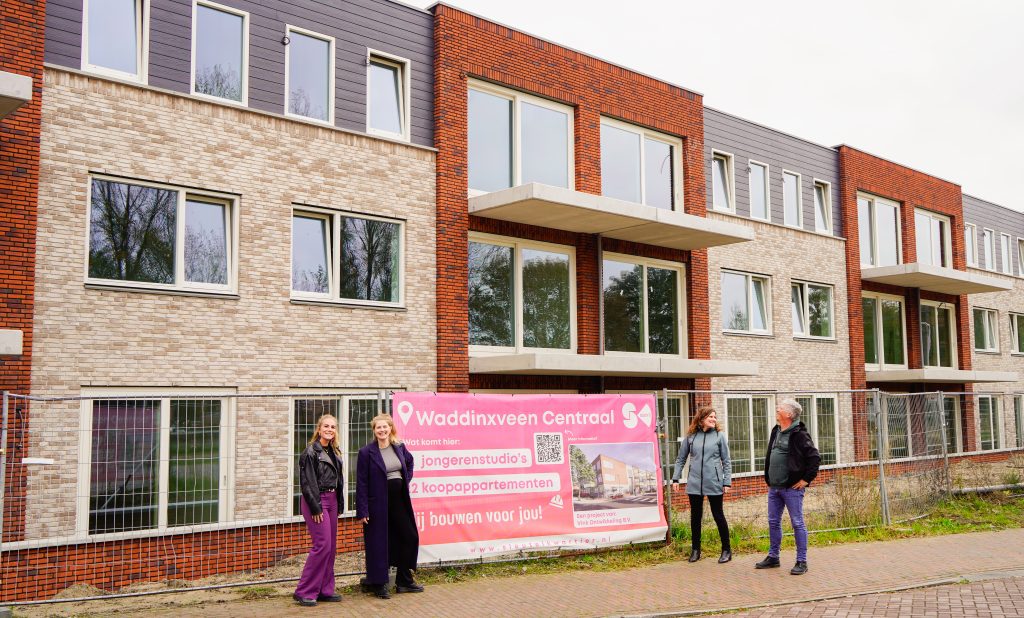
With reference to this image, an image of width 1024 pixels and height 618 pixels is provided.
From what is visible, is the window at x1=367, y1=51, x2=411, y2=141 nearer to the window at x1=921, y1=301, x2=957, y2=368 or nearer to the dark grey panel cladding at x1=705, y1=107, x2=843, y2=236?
the dark grey panel cladding at x1=705, y1=107, x2=843, y2=236

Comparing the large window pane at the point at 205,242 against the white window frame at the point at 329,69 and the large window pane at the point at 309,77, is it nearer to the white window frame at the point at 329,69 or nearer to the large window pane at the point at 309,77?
the white window frame at the point at 329,69

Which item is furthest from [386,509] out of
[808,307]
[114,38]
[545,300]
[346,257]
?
[808,307]

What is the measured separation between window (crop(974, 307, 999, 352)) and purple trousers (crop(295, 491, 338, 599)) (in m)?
27.5

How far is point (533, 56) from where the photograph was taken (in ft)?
56.8

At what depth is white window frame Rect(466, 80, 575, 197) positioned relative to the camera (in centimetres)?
1675

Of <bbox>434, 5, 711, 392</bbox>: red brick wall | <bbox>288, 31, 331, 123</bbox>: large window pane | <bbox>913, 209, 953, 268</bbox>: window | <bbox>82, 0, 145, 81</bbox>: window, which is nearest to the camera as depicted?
<bbox>82, 0, 145, 81</bbox>: window

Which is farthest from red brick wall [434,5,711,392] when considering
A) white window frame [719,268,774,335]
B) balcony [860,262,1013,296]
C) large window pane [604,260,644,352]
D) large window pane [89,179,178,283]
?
balcony [860,262,1013,296]

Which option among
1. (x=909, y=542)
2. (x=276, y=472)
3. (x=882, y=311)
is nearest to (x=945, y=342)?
(x=882, y=311)

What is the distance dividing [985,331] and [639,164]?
1844 centimetres

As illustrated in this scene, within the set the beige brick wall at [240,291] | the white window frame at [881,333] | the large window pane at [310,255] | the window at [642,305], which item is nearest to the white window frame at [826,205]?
the white window frame at [881,333]

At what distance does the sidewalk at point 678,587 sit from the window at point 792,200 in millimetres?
12838

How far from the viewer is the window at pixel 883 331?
84.4ft

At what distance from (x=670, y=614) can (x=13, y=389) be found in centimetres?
804

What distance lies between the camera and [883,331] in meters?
26.2
